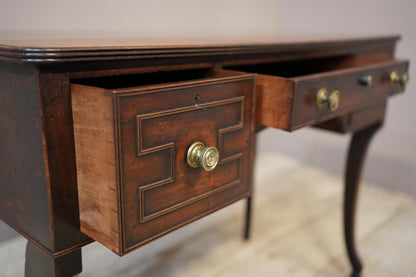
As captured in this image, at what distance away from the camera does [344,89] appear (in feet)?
2.42

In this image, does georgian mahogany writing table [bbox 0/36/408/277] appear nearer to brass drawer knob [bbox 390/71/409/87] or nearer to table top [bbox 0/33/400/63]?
table top [bbox 0/33/400/63]

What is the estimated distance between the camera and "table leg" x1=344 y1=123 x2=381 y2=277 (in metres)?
1.10

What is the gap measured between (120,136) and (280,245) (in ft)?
3.36

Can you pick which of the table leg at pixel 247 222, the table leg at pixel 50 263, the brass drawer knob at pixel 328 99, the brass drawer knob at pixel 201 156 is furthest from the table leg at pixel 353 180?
the table leg at pixel 50 263

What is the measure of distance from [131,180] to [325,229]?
1130 millimetres

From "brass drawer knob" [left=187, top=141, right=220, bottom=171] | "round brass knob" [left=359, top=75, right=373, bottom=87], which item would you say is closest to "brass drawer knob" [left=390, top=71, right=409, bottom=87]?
"round brass knob" [left=359, top=75, right=373, bottom=87]

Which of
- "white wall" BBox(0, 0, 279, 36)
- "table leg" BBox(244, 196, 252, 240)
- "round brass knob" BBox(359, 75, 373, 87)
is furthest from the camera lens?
"table leg" BBox(244, 196, 252, 240)

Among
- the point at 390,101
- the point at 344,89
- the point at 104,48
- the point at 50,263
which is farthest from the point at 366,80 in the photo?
the point at 390,101

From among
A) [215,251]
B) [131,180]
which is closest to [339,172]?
[215,251]

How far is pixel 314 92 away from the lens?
2.14ft

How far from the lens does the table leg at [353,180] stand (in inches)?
43.2

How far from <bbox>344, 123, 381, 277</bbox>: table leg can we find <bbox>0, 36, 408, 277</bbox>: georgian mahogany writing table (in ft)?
1.60

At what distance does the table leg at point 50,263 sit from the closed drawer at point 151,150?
5 centimetres

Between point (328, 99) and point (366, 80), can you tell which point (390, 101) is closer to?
point (366, 80)
